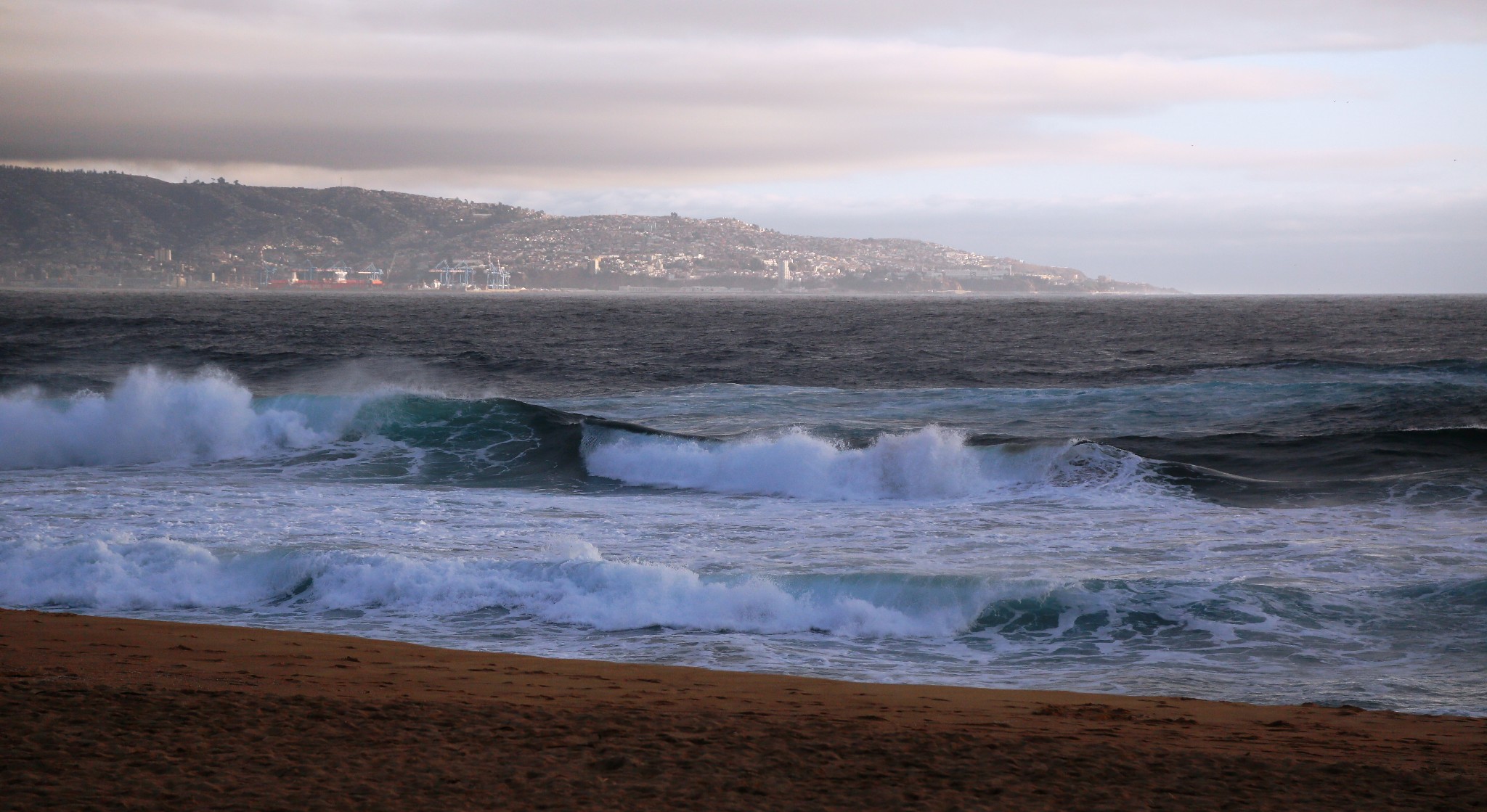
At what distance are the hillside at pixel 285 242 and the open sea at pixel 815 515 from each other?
480 ft

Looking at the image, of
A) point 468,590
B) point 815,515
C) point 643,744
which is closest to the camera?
point 643,744

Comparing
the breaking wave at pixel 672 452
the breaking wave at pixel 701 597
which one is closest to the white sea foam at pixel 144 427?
the breaking wave at pixel 672 452

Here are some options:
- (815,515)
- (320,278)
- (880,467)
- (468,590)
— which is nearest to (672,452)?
(880,467)

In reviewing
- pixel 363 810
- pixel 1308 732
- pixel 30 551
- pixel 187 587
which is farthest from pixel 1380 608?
pixel 30 551

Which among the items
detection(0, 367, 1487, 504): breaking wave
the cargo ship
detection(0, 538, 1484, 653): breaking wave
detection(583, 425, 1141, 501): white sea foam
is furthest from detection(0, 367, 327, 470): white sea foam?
the cargo ship

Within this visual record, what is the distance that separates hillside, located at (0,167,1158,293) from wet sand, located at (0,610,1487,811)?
17376 cm

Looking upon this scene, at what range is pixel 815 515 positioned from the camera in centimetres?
1451

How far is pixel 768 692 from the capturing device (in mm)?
6754

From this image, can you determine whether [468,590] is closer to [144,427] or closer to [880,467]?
[880,467]

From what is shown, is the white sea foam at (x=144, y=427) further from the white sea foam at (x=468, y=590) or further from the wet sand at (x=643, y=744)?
the wet sand at (x=643, y=744)

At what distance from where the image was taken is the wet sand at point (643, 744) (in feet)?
14.9

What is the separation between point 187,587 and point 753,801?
787 centimetres

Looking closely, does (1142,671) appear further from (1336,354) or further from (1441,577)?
(1336,354)

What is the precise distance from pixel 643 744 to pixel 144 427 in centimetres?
1934
